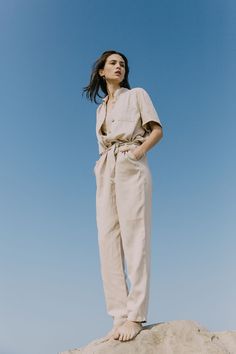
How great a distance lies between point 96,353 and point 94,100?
2691 millimetres

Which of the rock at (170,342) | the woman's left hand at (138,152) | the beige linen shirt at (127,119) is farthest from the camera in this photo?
the beige linen shirt at (127,119)

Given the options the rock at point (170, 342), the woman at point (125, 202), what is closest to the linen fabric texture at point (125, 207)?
the woman at point (125, 202)

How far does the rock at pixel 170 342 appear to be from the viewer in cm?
480

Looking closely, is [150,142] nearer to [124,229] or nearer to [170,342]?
[124,229]

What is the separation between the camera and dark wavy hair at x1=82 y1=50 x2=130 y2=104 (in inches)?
228

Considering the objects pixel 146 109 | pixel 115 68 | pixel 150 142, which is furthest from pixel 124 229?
pixel 115 68

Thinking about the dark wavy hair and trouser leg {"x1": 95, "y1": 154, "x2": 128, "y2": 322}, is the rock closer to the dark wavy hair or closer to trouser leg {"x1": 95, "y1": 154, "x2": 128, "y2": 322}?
trouser leg {"x1": 95, "y1": 154, "x2": 128, "y2": 322}

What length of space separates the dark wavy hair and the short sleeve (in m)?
0.42

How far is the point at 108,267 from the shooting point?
17.4 ft

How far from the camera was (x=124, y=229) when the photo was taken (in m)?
5.18

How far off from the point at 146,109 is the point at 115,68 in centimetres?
62

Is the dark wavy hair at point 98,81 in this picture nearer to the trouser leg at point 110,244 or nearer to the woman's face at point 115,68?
the woman's face at point 115,68

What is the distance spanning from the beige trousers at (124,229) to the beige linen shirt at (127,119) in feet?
0.36

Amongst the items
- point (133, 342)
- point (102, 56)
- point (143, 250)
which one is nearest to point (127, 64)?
point (102, 56)
